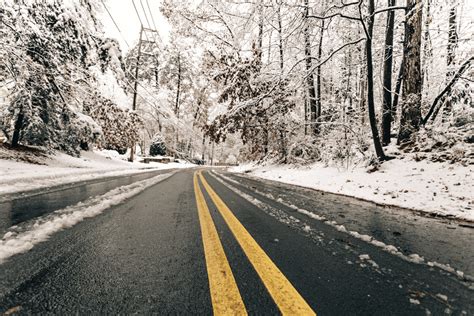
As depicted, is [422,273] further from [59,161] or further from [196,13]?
[196,13]

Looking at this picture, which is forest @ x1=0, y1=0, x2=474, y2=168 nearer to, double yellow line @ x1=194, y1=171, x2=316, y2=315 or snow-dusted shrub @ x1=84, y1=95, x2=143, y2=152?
snow-dusted shrub @ x1=84, y1=95, x2=143, y2=152

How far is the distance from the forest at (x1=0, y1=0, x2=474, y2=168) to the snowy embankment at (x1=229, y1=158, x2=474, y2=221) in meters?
0.51

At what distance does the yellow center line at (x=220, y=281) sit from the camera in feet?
3.67

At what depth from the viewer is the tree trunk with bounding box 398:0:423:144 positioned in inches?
280

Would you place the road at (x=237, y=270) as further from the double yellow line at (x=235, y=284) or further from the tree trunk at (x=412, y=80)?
the tree trunk at (x=412, y=80)

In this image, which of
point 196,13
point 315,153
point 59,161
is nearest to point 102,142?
point 59,161

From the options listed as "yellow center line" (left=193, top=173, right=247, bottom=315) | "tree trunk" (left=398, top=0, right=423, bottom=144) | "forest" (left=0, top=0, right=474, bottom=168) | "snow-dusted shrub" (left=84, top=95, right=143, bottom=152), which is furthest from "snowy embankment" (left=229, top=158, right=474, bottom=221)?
"snow-dusted shrub" (left=84, top=95, right=143, bottom=152)

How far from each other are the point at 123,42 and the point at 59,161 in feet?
24.3

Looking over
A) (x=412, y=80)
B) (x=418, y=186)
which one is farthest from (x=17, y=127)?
(x=412, y=80)

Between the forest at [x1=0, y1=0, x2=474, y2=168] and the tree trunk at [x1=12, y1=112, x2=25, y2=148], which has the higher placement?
the forest at [x1=0, y1=0, x2=474, y2=168]

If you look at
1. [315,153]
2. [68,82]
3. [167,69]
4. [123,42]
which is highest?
[167,69]

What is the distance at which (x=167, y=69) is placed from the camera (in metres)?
41.6

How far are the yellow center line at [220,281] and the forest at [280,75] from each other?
6073 mm

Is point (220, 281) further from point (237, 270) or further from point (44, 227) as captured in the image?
point (44, 227)
